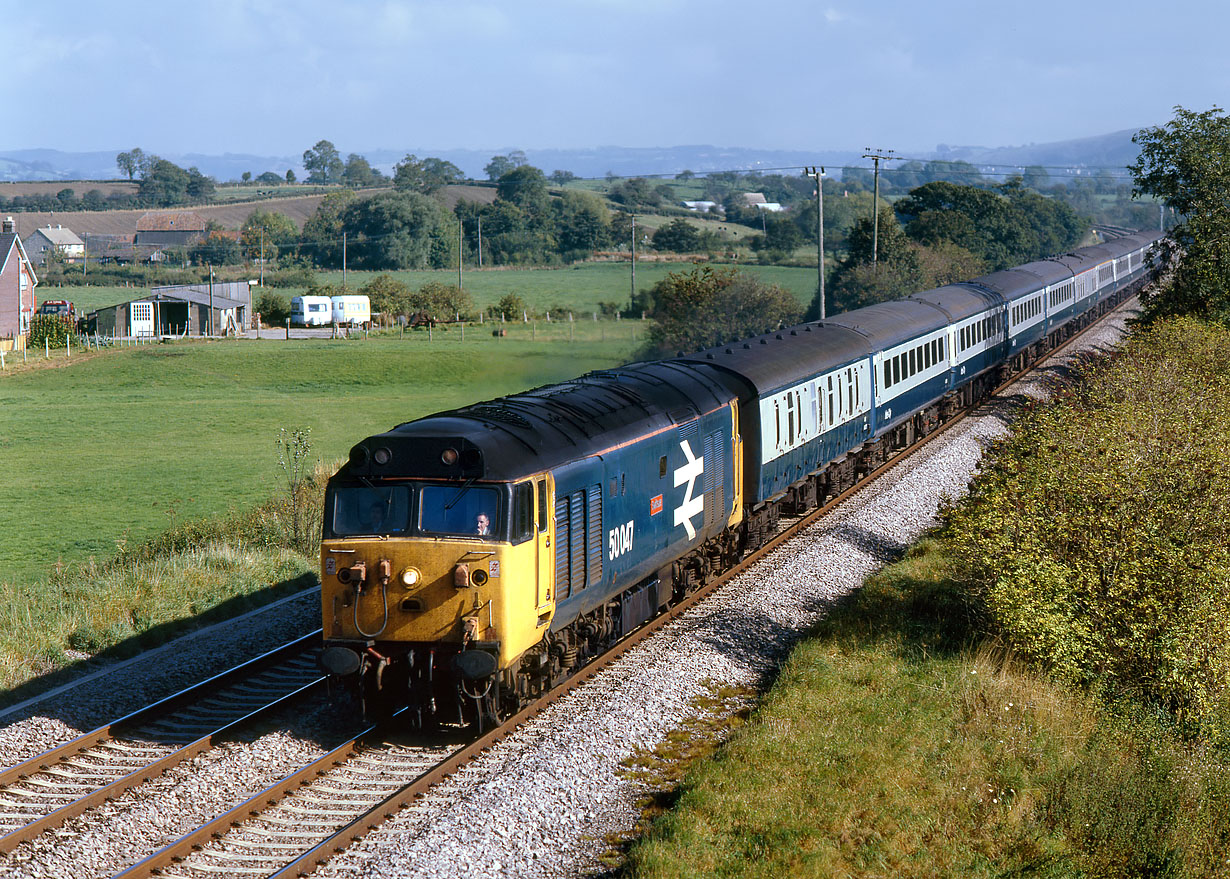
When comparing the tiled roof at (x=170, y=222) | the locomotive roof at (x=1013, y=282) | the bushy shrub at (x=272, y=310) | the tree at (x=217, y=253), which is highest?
the tiled roof at (x=170, y=222)

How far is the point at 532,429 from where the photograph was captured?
14688 mm

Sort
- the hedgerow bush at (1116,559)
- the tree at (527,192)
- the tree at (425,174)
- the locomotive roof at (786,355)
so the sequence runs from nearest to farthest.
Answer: the hedgerow bush at (1116,559)
the locomotive roof at (786,355)
the tree at (527,192)
the tree at (425,174)

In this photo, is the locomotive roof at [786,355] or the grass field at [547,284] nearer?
the locomotive roof at [786,355]

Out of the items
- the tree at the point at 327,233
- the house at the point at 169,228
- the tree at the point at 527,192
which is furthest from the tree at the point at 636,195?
the house at the point at 169,228

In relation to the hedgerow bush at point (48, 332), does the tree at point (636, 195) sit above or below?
above

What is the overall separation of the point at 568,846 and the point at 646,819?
1.04 m

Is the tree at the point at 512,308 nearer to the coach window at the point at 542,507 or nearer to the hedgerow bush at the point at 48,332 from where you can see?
the hedgerow bush at the point at 48,332

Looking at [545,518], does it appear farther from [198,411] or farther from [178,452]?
[198,411]

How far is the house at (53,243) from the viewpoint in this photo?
128000 millimetres

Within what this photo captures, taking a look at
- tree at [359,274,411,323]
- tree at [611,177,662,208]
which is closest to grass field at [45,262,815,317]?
tree at [359,274,411,323]

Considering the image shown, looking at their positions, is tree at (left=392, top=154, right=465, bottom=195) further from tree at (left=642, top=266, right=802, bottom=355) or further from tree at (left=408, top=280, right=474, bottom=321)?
tree at (left=642, top=266, right=802, bottom=355)

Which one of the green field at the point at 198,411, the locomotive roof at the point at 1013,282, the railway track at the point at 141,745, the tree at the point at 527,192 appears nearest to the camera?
the railway track at the point at 141,745

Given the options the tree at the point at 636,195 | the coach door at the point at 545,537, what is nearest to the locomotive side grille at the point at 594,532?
the coach door at the point at 545,537

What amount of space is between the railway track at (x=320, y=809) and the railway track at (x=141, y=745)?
66.6 inches
